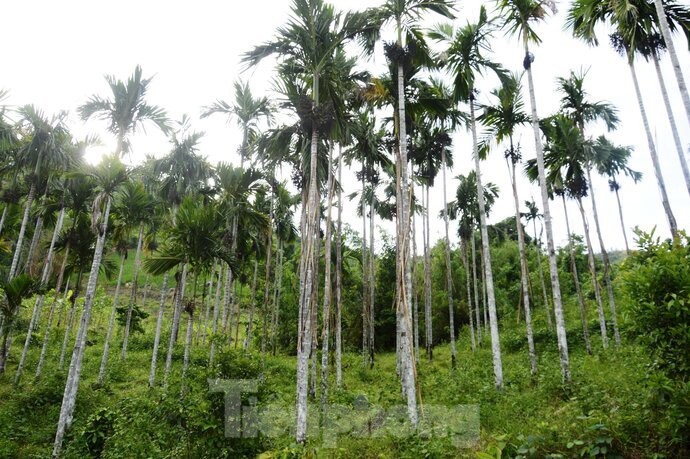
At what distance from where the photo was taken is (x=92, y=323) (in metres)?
32.7

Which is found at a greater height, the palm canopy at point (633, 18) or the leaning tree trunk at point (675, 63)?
the palm canopy at point (633, 18)

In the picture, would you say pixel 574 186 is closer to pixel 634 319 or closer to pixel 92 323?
pixel 634 319

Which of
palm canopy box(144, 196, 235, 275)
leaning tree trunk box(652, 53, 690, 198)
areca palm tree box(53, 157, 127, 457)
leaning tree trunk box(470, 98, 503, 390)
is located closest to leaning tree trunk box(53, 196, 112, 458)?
areca palm tree box(53, 157, 127, 457)

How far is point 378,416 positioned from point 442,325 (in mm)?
20084

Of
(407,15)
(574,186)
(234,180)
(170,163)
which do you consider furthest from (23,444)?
(574,186)

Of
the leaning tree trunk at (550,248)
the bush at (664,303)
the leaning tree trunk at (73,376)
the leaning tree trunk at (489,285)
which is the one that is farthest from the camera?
the leaning tree trunk at (489,285)

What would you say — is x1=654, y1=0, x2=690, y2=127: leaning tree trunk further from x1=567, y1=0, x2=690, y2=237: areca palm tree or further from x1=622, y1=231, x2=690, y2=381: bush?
x1=622, y1=231, x2=690, y2=381: bush

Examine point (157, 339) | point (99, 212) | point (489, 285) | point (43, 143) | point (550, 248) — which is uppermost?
point (43, 143)

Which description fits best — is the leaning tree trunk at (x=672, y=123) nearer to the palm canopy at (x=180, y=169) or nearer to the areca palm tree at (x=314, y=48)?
the areca palm tree at (x=314, y=48)

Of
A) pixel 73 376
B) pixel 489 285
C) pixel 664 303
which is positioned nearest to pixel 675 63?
pixel 664 303

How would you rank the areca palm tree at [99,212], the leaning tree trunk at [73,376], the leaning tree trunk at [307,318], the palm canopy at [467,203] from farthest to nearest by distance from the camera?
the palm canopy at [467,203] → the areca palm tree at [99,212] → the leaning tree trunk at [73,376] → the leaning tree trunk at [307,318]

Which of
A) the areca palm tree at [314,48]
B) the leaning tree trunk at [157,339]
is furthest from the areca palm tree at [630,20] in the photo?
the leaning tree trunk at [157,339]

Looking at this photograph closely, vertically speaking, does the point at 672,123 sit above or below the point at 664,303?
above

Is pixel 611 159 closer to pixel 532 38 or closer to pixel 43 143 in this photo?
pixel 532 38
